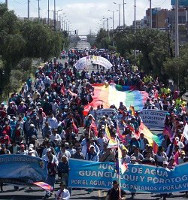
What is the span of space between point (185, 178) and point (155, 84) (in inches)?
1015

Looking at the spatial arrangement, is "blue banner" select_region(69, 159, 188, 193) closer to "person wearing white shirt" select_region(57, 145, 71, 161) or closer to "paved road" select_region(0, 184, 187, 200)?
"paved road" select_region(0, 184, 187, 200)

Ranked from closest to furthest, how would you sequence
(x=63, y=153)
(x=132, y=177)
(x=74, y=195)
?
(x=132, y=177), (x=74, y=195), (x=63, y=153)

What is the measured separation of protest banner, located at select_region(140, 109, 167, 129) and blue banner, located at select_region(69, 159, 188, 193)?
439 inches

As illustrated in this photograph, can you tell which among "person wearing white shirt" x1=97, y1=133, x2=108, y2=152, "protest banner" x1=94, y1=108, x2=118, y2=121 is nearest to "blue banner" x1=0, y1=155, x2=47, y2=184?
"person wearing white shirt" x1=97, y1=133, x2=108, y2=152

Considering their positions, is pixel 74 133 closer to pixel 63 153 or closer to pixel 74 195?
pixel 63 153

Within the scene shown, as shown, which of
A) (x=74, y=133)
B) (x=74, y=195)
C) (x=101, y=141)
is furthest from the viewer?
(x=74, y=133)

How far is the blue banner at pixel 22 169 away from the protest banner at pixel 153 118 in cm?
1098

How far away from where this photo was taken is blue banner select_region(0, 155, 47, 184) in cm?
1730

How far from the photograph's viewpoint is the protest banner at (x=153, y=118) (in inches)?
1089

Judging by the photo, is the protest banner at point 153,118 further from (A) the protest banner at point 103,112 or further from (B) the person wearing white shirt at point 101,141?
(B) the person wearing white shirt at point 101,141

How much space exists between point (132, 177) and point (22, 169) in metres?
2.79

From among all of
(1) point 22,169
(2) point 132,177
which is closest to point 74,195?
(1) point 22,169

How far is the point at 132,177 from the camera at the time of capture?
651 inches

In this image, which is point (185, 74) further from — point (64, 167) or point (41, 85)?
point (64, 167)
